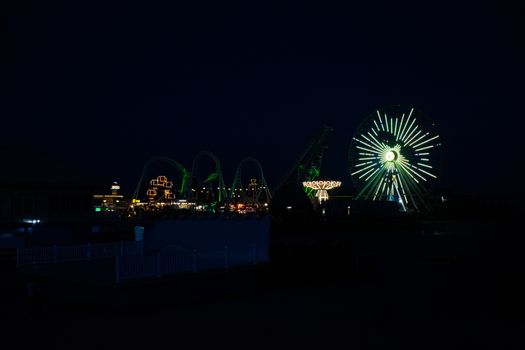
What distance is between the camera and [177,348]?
9.60 metres

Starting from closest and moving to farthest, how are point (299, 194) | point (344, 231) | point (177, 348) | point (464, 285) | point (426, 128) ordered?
point (177, 348) < point (464, 285) < point (344, 231) < point (426, 128) < point (299, 194)

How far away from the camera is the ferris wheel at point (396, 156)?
198 ft

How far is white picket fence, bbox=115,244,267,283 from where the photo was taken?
12734 mm

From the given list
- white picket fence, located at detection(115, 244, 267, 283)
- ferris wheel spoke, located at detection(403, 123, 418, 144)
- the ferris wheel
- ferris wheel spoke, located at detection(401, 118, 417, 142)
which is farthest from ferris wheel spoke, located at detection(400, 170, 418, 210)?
white picket fence, located at detection(115, 244, 267, 283)

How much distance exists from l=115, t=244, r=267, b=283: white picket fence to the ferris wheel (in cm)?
4743

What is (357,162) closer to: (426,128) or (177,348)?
(426,128)

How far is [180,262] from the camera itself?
46.4ft

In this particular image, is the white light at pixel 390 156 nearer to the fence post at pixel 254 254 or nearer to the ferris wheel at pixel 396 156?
the ferris wheel at pixel 396 156

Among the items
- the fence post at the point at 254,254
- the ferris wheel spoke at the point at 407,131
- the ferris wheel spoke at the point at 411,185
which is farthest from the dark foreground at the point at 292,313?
the ferris wheel spoke at the point at 411,185

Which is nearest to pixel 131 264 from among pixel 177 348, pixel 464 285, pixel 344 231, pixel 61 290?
pixel 61 290

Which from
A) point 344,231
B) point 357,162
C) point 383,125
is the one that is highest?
point 383,125

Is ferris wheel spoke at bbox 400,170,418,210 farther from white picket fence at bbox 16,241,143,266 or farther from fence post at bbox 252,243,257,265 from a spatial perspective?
fence post at bbox 252,243,257,265

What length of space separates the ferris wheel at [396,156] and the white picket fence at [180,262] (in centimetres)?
4743

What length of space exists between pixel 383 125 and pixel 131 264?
175 feet
